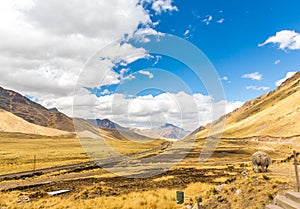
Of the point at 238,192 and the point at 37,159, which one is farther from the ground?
the point at 238,192

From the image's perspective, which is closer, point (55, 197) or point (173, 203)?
point (173, 203)

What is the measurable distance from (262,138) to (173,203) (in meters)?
163

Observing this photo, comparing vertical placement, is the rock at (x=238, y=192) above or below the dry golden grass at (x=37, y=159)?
above

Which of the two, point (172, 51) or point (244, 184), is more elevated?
point (172, 51)

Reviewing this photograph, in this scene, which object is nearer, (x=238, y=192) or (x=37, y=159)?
(x=238, y=192)

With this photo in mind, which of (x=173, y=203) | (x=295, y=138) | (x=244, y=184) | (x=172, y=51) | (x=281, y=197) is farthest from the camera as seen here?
(x=295, y=138)

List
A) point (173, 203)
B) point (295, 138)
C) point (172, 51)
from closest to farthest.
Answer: point (173, 203), point (172, 51), point (295, 138)

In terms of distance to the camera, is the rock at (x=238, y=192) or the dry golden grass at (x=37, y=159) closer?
the rock at (x=238, y=192)

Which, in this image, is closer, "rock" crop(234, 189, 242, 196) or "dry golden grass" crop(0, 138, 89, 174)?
"rock" crop(234, 189, 242, 196)

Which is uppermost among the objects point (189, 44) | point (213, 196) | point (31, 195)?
point (189, 44)

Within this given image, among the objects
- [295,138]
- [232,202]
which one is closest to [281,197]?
[232,202]

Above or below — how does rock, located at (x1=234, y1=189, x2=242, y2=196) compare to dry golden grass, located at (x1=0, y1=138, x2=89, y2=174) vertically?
above

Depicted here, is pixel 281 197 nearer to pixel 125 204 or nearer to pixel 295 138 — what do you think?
pixel 125 204

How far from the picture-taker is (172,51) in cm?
4088
